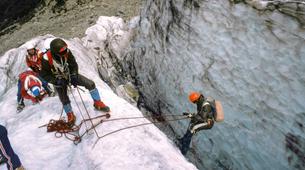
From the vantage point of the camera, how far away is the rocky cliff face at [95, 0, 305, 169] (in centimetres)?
970

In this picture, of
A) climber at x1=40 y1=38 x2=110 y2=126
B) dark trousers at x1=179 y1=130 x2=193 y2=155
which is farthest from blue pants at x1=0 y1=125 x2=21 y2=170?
dark trousers at x1=179 y1=130 x2=193 y2=155

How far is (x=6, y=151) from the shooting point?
5988 millimetres

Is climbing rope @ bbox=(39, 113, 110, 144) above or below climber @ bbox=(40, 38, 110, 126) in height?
below

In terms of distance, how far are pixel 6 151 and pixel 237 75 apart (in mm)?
6871

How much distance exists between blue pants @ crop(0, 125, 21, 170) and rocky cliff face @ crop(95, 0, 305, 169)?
671 centimetres

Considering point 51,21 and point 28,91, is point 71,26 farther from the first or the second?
point 28,91

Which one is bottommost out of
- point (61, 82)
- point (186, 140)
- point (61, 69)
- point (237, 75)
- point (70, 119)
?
point (186, 140)

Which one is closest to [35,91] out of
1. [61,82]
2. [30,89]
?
[30,89]

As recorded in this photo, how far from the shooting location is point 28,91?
9.91 m

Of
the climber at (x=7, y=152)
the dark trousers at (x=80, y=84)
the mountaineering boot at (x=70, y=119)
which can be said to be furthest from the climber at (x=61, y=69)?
the climber at (x=7, y=152)

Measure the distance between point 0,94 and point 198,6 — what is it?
282 inches

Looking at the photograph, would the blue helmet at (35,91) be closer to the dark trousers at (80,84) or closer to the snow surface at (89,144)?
the snow surface at (89,144)

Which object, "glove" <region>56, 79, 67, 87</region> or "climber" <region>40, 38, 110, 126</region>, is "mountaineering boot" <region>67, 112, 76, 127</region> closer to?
"climber" <region>40, 38, 110, 126</region>

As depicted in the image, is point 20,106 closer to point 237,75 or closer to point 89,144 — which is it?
point 89,144
